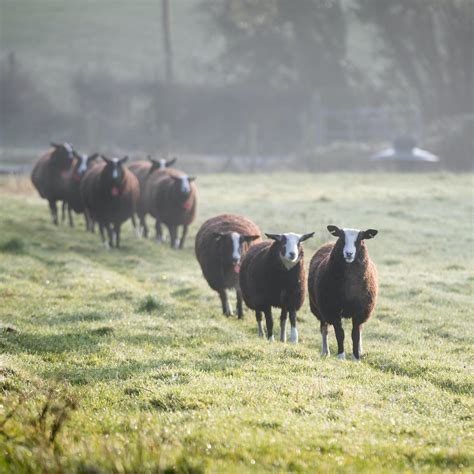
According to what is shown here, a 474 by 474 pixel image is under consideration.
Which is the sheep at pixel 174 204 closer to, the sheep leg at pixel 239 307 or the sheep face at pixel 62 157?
the sheep face at pixel 62 157

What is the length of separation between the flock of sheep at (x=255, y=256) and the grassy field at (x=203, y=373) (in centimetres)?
49

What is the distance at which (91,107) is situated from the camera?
54656 millimetres

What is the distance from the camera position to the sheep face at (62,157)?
26234 millimetres

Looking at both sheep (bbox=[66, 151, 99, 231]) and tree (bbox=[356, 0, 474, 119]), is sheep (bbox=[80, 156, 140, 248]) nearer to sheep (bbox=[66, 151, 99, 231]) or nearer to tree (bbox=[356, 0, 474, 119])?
sheep (bbox=[66, 151, 99, 231])

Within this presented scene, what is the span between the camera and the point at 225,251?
49.3 feet

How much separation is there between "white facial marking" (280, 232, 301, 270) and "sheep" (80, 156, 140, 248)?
958cm

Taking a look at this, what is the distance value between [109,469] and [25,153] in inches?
1754

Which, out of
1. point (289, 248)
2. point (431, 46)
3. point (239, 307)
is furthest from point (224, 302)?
point (431, 46)

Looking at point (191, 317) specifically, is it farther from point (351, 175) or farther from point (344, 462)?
point (351, 175)

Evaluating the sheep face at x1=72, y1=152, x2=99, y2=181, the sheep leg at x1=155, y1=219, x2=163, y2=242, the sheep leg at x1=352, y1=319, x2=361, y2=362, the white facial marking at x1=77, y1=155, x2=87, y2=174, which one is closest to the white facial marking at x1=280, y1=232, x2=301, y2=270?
the sheep leg at x1=352, y1=319, x2=361, y2=362

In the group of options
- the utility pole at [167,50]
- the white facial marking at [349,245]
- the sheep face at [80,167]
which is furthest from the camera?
the utility pole at [167,50]

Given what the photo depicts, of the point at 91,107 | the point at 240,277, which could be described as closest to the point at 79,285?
the point at 240,277

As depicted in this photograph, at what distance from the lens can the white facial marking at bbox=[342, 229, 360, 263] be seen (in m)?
11.8

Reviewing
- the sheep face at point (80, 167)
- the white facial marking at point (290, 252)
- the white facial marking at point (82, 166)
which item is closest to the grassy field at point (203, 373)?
the white facial marking at point (290, 252)
